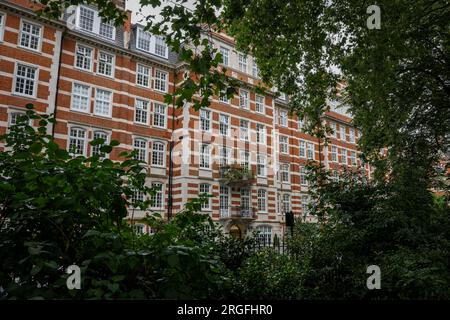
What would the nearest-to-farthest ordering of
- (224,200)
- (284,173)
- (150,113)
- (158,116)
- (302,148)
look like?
(150,113)
(158,116)
(224,200)
(284,173)
(302,148)

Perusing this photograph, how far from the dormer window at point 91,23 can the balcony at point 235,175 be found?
14134 millimetres

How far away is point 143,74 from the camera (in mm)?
27719

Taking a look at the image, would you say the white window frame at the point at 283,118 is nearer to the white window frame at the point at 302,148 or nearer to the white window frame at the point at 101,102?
the white window frame at the point at 302,148

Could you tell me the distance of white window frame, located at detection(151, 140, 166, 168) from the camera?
27344mm

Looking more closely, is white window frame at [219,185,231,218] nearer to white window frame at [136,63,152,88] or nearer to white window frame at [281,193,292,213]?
white window frame at [281,193,292,213]

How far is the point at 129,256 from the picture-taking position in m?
2.42

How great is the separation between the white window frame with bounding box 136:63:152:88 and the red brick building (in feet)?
0.27

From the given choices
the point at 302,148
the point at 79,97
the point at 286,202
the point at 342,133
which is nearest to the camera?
the point at 79,97

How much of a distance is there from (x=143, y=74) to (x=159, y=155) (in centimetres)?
684

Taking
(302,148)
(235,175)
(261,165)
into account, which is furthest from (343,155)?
(235,175)

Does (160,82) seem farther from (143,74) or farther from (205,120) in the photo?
(205,120)

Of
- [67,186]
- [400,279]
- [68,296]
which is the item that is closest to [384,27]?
[400,279]

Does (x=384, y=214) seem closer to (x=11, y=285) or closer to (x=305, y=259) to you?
(x=305, y=259)

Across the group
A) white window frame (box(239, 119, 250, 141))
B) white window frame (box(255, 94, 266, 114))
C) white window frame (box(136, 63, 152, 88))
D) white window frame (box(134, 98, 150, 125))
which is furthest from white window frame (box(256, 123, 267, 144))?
white window frame (box(136, 63, 152, 88))
